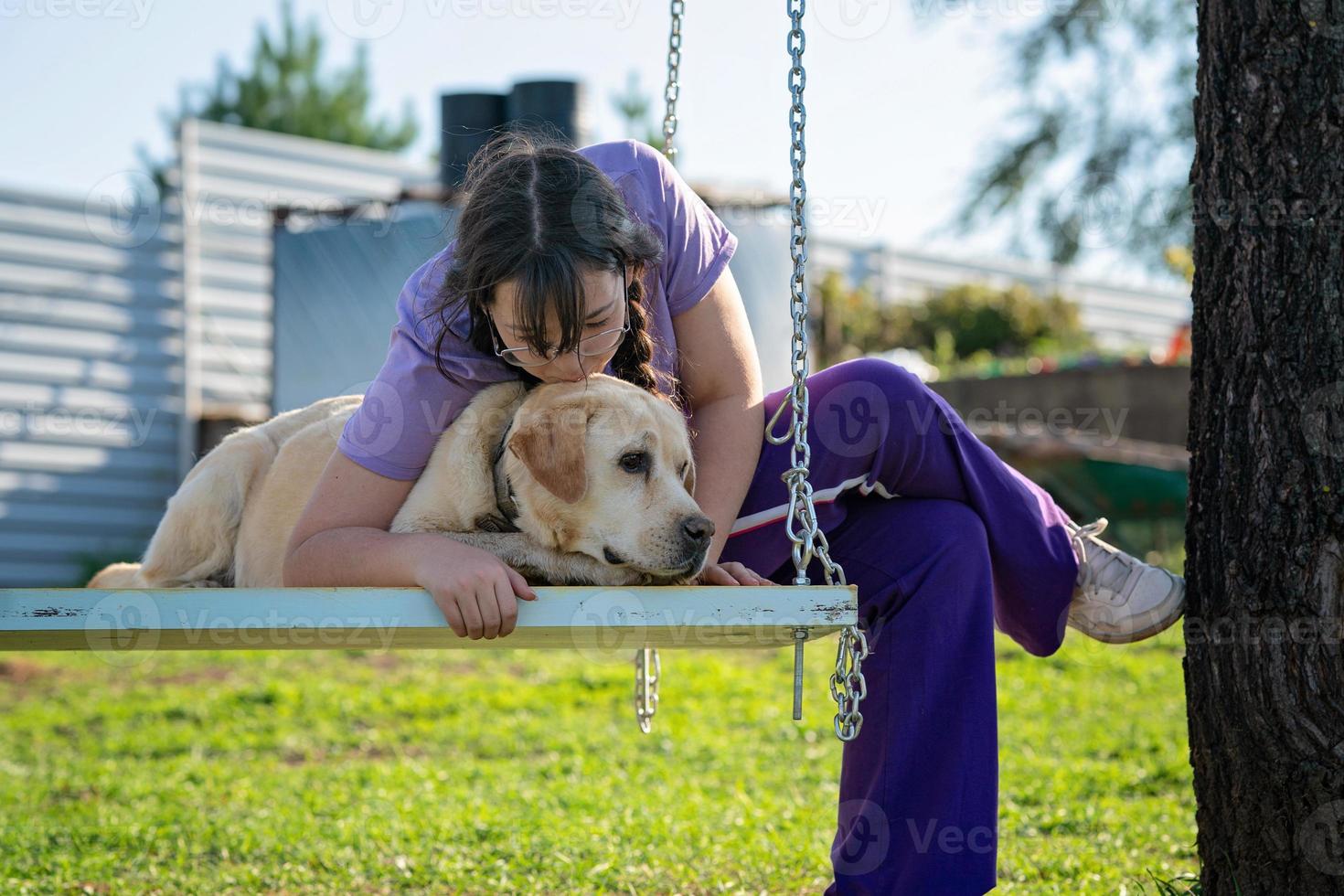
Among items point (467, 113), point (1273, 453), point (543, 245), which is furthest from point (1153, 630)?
point (467, 113)

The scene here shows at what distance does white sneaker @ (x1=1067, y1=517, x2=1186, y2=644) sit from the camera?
283 centimetres

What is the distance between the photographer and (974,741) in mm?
2564

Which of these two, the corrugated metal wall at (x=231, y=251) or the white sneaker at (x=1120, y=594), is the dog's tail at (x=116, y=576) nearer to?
the white sneaker at (x=1120, y=594)

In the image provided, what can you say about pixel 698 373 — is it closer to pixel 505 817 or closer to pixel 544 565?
pixel 544 565

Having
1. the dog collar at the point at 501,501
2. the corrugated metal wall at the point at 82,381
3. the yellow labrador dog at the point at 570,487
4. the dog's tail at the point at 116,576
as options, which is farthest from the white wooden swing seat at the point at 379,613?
the corrugated metal wall at the point at 82,381

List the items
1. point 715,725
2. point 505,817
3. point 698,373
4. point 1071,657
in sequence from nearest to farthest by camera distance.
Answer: point 698,373 < point 505,817 < point 715,725 < point 1071,657

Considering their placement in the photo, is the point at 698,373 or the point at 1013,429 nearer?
the point at 698,373

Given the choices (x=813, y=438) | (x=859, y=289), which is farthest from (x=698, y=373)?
(x=859, y=289)

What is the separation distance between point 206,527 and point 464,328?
43.0 inches

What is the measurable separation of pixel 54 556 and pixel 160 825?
666 centimetres

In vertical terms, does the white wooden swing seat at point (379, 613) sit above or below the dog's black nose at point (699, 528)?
below

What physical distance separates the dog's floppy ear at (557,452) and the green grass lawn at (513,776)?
1467 millimetres

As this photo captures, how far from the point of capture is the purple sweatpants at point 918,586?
2.54 meters

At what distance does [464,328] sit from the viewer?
288cm
